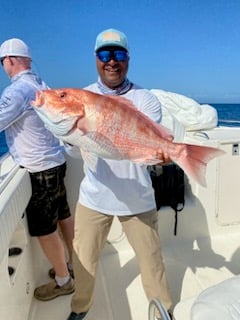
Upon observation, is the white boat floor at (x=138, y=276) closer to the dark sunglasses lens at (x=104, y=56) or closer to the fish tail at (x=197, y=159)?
the fish tail at (x=197, y=159)

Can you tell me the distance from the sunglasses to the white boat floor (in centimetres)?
150

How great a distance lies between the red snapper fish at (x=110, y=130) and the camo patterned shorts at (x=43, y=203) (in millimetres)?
990

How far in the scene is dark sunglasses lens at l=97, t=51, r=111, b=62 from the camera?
1.66m

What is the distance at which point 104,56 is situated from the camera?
1.67 metres

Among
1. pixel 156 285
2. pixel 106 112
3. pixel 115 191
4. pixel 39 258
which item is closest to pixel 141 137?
pixel 106 112

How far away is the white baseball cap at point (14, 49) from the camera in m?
2.14

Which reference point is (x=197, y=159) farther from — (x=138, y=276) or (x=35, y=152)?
(x=138, y=276)

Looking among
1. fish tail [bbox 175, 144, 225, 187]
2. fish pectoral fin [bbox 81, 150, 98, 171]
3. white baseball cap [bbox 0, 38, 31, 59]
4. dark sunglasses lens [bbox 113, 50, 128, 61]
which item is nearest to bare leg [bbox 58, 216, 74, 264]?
fish pectoral fin [bbox 81, 150, 98, 171]

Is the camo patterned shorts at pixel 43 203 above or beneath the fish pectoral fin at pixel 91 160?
beneath

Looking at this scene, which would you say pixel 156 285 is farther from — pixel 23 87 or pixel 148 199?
pixel 23 87

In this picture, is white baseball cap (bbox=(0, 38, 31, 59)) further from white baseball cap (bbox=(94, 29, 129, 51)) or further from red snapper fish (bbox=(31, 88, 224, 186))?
red snapper fish (bbox=(31, 88, 224, 186))

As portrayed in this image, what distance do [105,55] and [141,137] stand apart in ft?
1.87

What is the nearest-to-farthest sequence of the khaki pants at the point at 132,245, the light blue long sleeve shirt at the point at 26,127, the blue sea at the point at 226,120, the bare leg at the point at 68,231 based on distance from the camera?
1. the khaki pants at the point at 132,245
2. the light blue long sleeve shirt at the point at 26,127
3. the bare leg at the point at 68,231
4. the blue sea at the point at 226,120

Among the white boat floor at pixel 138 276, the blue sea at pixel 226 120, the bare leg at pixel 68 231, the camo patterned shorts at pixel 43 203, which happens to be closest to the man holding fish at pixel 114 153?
the white boat floor at pixel 138 276
